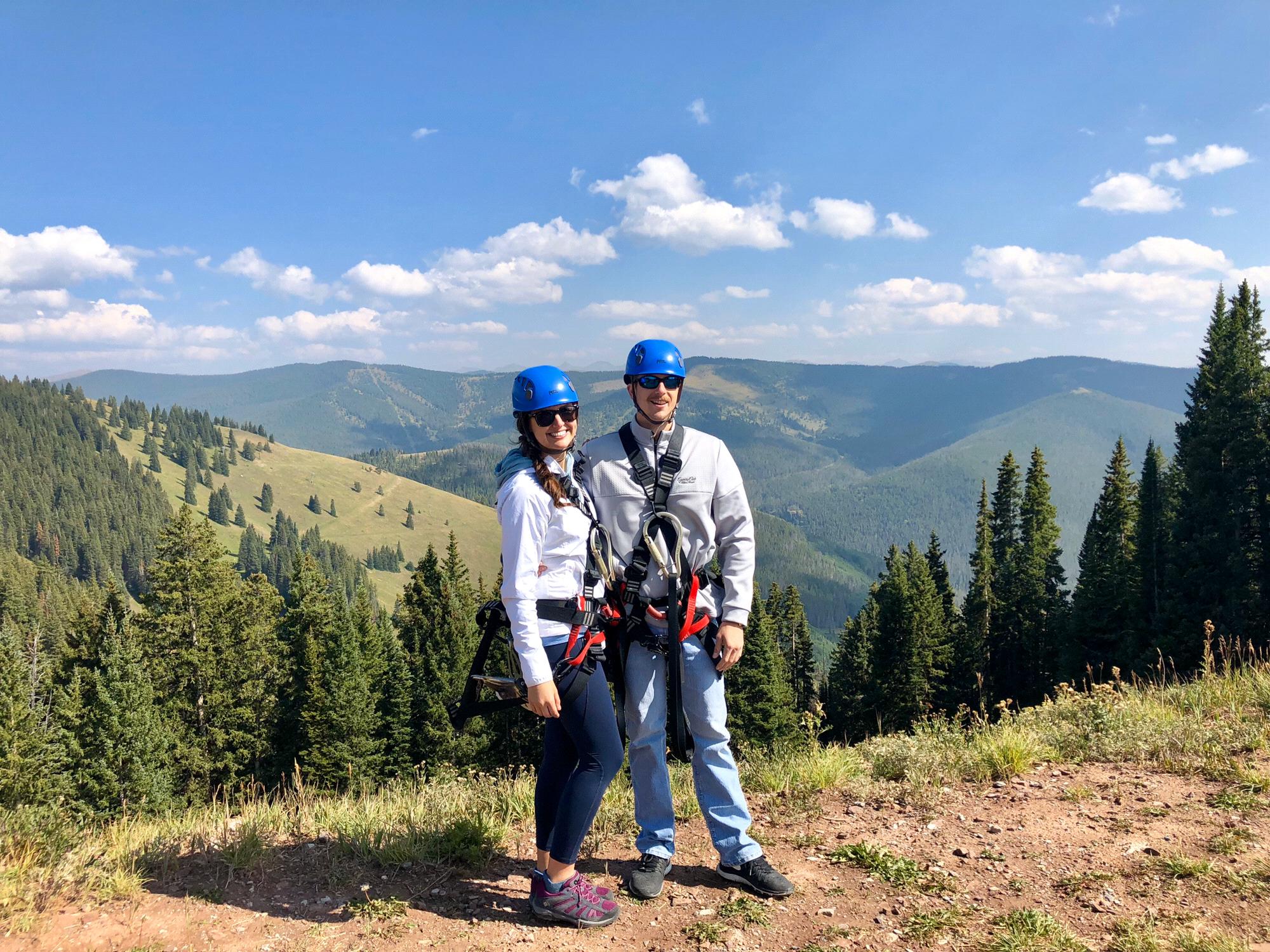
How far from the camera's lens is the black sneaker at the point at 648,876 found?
4.43 metres

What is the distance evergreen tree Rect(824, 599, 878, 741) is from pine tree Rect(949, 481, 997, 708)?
503 cm

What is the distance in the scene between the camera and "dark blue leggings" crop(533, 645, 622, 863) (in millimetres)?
4066

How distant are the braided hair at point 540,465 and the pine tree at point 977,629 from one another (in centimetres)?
4000

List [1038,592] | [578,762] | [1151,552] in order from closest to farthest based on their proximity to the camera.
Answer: [578,762], [1151,552], [1038,592]

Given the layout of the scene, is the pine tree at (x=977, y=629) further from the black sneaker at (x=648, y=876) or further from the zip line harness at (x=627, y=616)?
the zip line harness at (x=627, y=616)

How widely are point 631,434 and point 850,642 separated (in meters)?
46.3

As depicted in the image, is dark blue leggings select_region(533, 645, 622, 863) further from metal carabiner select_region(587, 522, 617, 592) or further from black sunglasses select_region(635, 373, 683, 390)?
black sunglasses select_region(635, 373, 683, 390)

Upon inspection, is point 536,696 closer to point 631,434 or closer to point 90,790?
point 631,434

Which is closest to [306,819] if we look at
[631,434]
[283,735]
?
[631,434]

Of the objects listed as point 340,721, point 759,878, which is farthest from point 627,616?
point 340,721

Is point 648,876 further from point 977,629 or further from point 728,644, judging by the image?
point 977,629

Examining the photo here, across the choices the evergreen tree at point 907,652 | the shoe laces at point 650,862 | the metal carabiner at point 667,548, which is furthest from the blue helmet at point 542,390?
the evergreen tree at point 907,652

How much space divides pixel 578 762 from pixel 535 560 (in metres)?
1.36

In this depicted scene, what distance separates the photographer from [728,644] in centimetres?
441
